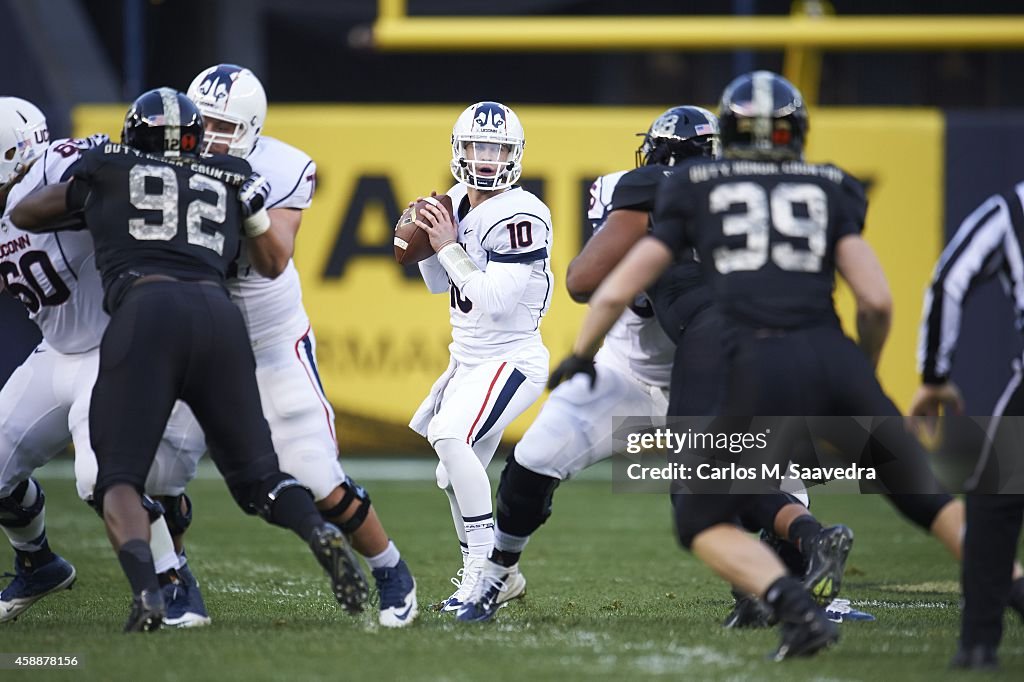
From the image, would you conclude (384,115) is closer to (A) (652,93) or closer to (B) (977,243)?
(A) (652,93)

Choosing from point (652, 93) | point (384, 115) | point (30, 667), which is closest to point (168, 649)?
point (30, 667)

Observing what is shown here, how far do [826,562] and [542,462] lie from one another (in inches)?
38.5

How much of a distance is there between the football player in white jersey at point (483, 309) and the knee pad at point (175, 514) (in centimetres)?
92

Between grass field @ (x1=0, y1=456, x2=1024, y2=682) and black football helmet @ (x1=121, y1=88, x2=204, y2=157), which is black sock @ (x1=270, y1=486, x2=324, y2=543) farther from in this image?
black football helmet @ (x1=121, y1=88, x2=204, y2=157)

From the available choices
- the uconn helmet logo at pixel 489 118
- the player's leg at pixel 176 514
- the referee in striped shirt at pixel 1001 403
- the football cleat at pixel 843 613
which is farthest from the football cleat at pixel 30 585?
the referee in striped shirt at pixel 1001 403

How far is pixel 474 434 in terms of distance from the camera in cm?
543

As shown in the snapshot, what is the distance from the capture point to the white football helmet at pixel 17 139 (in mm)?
5145

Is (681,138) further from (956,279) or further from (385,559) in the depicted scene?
(385,559)

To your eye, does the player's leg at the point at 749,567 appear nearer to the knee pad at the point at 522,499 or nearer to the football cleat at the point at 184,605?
the knee pad at the point at 522,499

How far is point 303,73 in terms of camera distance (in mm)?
16141

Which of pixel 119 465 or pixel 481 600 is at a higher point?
pixel 119 465

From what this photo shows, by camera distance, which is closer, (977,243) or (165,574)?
(977,243)

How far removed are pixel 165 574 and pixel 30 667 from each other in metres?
0.82

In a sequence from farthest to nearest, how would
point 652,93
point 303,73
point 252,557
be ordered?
point 303,73, point 652,93, point 252,557
